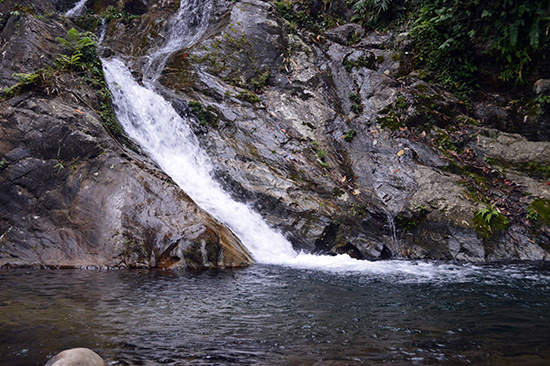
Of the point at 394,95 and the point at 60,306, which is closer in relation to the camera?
the point at 60,306

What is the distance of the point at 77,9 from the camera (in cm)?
1769

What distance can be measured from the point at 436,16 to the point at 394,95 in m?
4.01

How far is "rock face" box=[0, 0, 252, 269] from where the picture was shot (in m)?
5.89

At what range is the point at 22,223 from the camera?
5977 millimetres

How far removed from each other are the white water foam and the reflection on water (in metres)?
17.7

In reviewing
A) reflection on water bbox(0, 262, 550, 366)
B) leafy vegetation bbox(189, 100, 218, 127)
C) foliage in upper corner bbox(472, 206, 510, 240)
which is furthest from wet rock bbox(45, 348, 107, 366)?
foliage in upper corner bbox(472, 206, 510, 240)

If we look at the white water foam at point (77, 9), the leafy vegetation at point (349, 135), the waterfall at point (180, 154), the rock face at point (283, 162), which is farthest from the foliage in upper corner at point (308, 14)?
the white water foam at point (77, 9)

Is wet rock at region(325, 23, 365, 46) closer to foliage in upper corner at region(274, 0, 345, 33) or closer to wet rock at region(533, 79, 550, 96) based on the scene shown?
foliage in upper corner at region(274, 0, 345, 33)

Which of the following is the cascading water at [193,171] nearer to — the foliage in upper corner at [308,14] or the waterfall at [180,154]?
the waterfall at [180,154]

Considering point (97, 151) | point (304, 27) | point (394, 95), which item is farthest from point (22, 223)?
point (304, 27)

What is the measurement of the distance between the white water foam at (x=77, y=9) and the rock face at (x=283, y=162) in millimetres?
4142

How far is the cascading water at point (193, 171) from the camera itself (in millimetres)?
7094

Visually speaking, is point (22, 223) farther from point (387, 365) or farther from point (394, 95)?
point (394, 95)

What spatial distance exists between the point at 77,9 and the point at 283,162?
16830 millimetres
